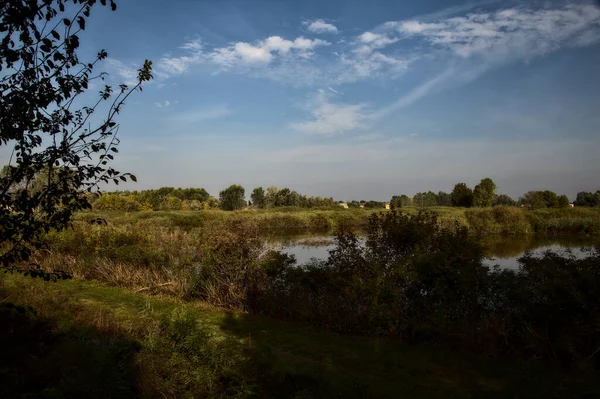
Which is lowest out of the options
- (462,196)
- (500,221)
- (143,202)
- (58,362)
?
(58,362)

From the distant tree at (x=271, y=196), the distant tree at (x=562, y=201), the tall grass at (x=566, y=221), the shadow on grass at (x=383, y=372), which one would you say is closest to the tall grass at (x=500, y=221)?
the tall grass at (x=566, y=221)

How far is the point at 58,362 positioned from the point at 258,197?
75.4 metres

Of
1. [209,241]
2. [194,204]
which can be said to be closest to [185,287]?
[209,241]

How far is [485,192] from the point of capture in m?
49.1

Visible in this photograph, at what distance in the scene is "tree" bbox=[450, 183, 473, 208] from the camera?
52.8m

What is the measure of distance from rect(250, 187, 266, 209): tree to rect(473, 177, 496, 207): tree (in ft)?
138

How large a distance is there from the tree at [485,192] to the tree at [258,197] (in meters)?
42.1

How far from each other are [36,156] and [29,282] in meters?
8.66

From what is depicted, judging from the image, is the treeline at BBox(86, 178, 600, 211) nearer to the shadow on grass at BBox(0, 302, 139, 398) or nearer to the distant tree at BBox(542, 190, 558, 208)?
the distant tree at BBox(542, 190, 558, 208)

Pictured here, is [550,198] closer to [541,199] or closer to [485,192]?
[541,199]

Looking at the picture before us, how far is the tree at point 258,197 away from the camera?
260ft

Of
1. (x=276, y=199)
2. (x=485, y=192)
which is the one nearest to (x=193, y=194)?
(x=276, y=199)

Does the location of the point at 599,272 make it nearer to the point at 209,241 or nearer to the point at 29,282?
the point at 209,241

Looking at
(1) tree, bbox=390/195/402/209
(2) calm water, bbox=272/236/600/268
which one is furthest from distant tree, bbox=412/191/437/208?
(2) calm water, bbox=272/236/600/268
